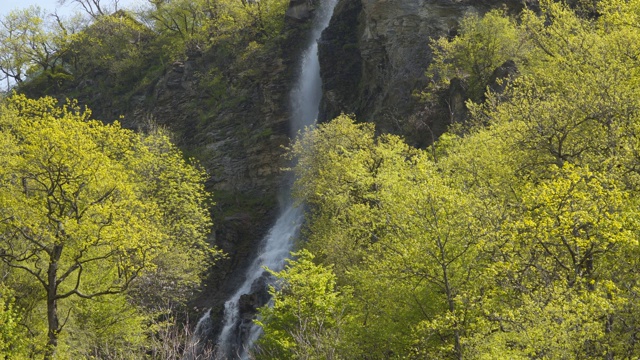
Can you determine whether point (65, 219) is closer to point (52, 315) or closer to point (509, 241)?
point (52, 315)

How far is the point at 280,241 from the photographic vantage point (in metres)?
47.6

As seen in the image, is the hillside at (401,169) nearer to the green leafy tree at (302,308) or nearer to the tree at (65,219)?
the green leafy tree at (302,308)

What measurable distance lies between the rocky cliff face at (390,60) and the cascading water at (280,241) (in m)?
4.31

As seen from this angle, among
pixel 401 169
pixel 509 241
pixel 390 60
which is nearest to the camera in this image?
pixel 509 241

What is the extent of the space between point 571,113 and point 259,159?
1509 inches

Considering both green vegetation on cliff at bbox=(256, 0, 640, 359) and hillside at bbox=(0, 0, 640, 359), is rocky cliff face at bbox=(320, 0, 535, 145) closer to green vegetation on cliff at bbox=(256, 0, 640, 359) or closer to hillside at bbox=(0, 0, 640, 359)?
hillside at bbox=(0, 0, 640, 359)

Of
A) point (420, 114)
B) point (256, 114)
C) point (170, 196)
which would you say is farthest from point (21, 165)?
point (256, 114)

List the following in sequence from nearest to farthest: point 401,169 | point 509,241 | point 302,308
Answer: point 509,241
point 302,308
point 401,169

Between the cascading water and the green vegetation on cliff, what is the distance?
664 cm

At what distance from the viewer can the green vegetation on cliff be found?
1309 cm

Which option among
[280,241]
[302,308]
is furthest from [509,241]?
[280,241]

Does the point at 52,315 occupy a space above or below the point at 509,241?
above

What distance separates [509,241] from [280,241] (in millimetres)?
32983

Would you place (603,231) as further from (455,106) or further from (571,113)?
(455,106)
